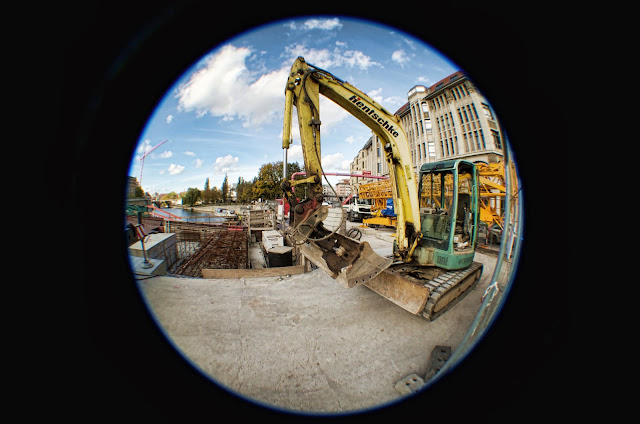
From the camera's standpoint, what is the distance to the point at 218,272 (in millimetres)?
5059

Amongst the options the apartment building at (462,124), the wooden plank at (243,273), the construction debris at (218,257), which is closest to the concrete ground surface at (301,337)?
the wooden plank at (243,273)

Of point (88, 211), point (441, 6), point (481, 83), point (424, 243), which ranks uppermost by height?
point (441, 6)

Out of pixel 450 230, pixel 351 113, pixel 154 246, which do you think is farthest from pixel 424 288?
pixel 154 246

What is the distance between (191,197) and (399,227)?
2789 inches

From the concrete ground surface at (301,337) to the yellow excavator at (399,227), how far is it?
1.80 feet

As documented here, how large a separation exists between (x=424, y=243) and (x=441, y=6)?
13.0 ft

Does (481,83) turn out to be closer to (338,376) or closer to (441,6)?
(441,6)

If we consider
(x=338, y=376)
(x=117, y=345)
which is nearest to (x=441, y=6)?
(x=117, y=345)

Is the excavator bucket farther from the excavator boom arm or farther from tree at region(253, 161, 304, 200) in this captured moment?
tree at region(253, 161, 304, 200)

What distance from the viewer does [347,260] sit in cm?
376

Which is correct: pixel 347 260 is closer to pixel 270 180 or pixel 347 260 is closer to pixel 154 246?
pixel 154 246

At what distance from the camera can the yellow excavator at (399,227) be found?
10.9 feet

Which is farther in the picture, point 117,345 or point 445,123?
point 445,123

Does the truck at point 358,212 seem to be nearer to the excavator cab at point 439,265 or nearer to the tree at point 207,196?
the excavator cab at point 439,265
